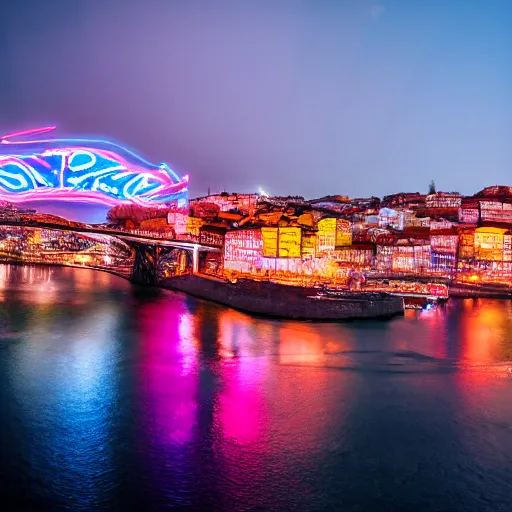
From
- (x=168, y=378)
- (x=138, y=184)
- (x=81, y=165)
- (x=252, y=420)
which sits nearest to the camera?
(x=252, y=420)

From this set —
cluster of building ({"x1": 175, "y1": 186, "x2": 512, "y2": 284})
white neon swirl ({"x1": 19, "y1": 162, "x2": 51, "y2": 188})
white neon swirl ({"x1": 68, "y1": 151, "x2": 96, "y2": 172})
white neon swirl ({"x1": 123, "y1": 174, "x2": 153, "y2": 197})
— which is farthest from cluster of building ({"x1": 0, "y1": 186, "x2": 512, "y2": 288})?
white neon swirl ({"x1": 68, "y1": 151, "x2": 96, "y2": 172})

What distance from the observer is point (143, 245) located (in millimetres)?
29938

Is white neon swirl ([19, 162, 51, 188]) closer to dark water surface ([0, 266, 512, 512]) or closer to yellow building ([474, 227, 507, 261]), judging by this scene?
dark water surface ([0, 266, 512, 512])

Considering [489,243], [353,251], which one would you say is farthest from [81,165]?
[489,243]

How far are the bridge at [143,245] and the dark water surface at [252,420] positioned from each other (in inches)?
392

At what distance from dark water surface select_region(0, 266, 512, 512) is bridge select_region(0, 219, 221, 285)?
996 cm

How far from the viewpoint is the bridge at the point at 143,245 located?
80.1ft

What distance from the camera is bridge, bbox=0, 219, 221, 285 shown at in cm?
2441

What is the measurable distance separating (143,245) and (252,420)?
76.1 ft

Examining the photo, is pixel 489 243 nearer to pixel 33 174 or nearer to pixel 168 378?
pixel 168 378

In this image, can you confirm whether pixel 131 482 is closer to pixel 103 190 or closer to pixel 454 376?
pixel 454 376

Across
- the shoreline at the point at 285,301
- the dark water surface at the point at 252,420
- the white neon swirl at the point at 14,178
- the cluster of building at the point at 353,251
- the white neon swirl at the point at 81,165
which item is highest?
the white neon swirl at the point at 81,165

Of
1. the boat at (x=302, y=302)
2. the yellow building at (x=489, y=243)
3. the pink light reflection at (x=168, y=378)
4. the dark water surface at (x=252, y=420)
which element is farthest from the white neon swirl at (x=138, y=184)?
the yellow building at (x=489, y=243)

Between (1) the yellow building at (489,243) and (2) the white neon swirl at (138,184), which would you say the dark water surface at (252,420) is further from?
(1) the yellow building at (489,243)
